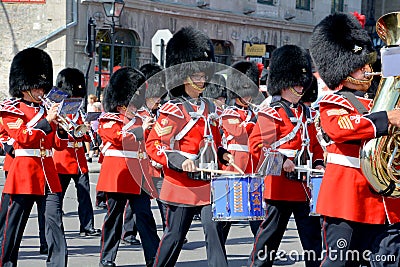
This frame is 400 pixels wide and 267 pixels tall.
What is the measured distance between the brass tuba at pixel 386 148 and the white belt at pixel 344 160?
172 mm

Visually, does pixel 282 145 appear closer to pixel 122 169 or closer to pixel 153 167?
pixel 153 167

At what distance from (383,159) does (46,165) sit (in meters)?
3.11

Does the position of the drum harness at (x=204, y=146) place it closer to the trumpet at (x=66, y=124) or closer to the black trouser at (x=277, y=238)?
the black trouser at (x=277, y=238)

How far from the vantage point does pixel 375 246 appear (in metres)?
5.57

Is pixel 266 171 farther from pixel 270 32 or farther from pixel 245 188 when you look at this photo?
pixel 270 32

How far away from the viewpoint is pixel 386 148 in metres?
5.25

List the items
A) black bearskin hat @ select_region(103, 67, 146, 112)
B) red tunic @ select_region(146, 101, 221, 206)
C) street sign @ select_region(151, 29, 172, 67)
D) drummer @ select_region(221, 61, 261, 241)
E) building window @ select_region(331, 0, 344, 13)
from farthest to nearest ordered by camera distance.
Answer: building window @ select_region(331, 0, 344, 13) → street sign @ select_region(151, 29, 172, 67) → black bearskin hat @ select_region(103, 67, 146, 112) → drummer @ select_region(221, 61, 261, 241) → red tunic @ select_region(146, 101, 221, 206)

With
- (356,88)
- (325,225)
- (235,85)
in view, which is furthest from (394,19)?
(235,85)

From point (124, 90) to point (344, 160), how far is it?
3713 millimetres

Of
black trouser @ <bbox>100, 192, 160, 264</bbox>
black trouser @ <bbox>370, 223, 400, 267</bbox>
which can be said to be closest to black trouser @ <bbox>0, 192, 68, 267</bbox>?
black trouser @ <bbox>100, 192, 160, 264</bbox>

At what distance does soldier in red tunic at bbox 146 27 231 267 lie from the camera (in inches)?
253

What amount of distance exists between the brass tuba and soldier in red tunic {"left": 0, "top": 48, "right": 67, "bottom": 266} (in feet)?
8.94

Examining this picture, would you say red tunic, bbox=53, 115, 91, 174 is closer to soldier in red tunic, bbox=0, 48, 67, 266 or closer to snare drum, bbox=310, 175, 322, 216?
soldier in red tunic, bbox=0, 48, 67, 266

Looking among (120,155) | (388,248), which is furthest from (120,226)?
(388,248)
